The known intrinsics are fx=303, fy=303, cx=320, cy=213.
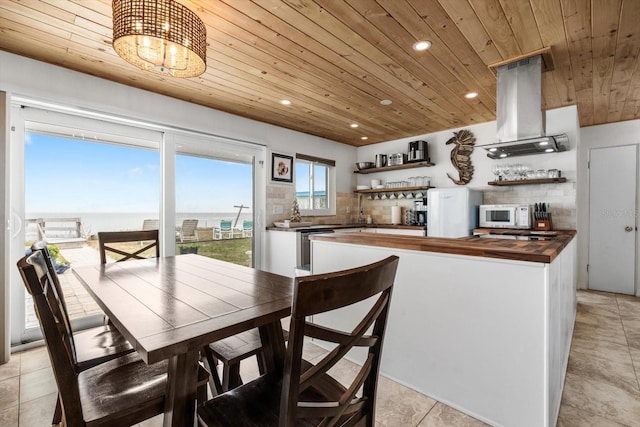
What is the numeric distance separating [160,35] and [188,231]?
2392mm

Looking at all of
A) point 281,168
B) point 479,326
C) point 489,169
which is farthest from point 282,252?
point 489,169

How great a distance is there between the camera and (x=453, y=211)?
4031 millimetres

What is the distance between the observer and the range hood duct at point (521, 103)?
8.22 ft

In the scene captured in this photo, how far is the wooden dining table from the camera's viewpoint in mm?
931

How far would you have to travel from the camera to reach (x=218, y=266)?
1988 mm

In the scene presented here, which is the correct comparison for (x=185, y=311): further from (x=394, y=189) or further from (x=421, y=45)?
(x=394, y=189)

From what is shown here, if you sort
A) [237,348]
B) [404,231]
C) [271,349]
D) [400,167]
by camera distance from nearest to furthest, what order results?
[271,349], [237,348], [404,231], [400,167]

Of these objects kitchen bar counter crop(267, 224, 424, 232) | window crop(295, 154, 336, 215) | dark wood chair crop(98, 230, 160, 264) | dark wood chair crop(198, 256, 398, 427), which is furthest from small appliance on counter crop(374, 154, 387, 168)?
dark wood chair crop(198, 256, 398, 427)

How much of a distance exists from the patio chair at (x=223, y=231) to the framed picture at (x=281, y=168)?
892 millimetres

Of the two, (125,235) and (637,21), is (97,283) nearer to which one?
(125,235)

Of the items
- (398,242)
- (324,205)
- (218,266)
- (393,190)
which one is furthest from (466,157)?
(218,266)

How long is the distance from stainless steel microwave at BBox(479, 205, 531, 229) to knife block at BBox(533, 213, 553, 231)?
2.8 inches

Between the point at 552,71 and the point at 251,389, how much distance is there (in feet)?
11.1

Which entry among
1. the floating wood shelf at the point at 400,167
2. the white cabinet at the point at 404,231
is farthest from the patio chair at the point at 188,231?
the floating wood shelf at the point at 400,167
